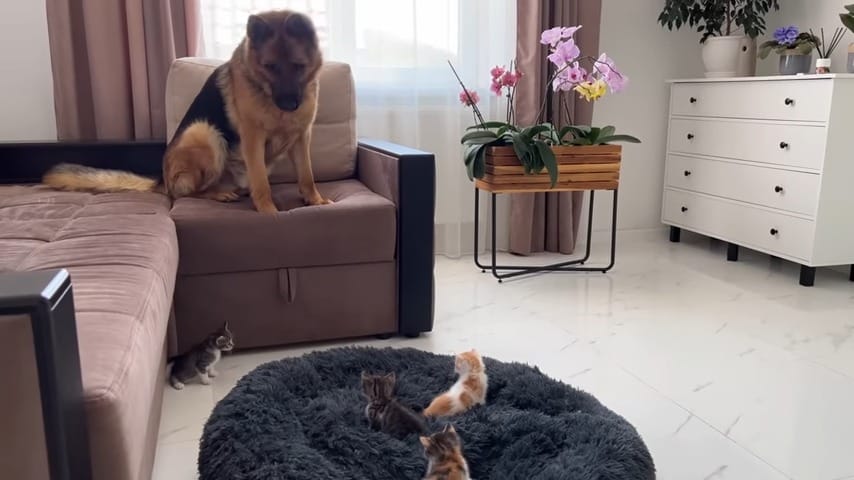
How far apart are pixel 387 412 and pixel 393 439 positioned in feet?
0.23

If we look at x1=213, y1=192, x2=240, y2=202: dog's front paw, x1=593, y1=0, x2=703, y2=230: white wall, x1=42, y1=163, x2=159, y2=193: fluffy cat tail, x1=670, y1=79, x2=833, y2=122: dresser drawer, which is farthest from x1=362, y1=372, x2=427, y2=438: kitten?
x1=593, y1=0, x2=703, y2=230: white wall

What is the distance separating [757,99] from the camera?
306cm

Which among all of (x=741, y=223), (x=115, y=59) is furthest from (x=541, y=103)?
(x=115, y=59)

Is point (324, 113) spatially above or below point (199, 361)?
above

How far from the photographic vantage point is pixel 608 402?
1.80m

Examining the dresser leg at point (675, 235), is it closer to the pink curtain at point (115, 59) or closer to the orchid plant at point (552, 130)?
the orchid plant at point (552, 130)

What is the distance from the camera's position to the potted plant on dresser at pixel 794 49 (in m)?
3.04

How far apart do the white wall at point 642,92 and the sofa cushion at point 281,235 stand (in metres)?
1.92

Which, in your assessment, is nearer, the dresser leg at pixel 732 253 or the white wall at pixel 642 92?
the dresser leg at pixel 732 253

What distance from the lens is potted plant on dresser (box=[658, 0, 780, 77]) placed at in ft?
11.0

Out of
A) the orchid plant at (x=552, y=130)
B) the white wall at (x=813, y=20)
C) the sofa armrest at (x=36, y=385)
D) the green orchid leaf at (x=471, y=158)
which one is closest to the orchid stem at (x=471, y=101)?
the orchid plant at (x=552, y=130)

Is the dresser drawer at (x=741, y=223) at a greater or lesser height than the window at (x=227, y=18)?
lesser

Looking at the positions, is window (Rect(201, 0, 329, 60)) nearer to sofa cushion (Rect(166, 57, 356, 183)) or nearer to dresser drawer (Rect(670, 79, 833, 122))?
sofa cushion (Rect(166, 57, 356, 183))

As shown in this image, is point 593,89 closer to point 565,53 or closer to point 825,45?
point 565,53
